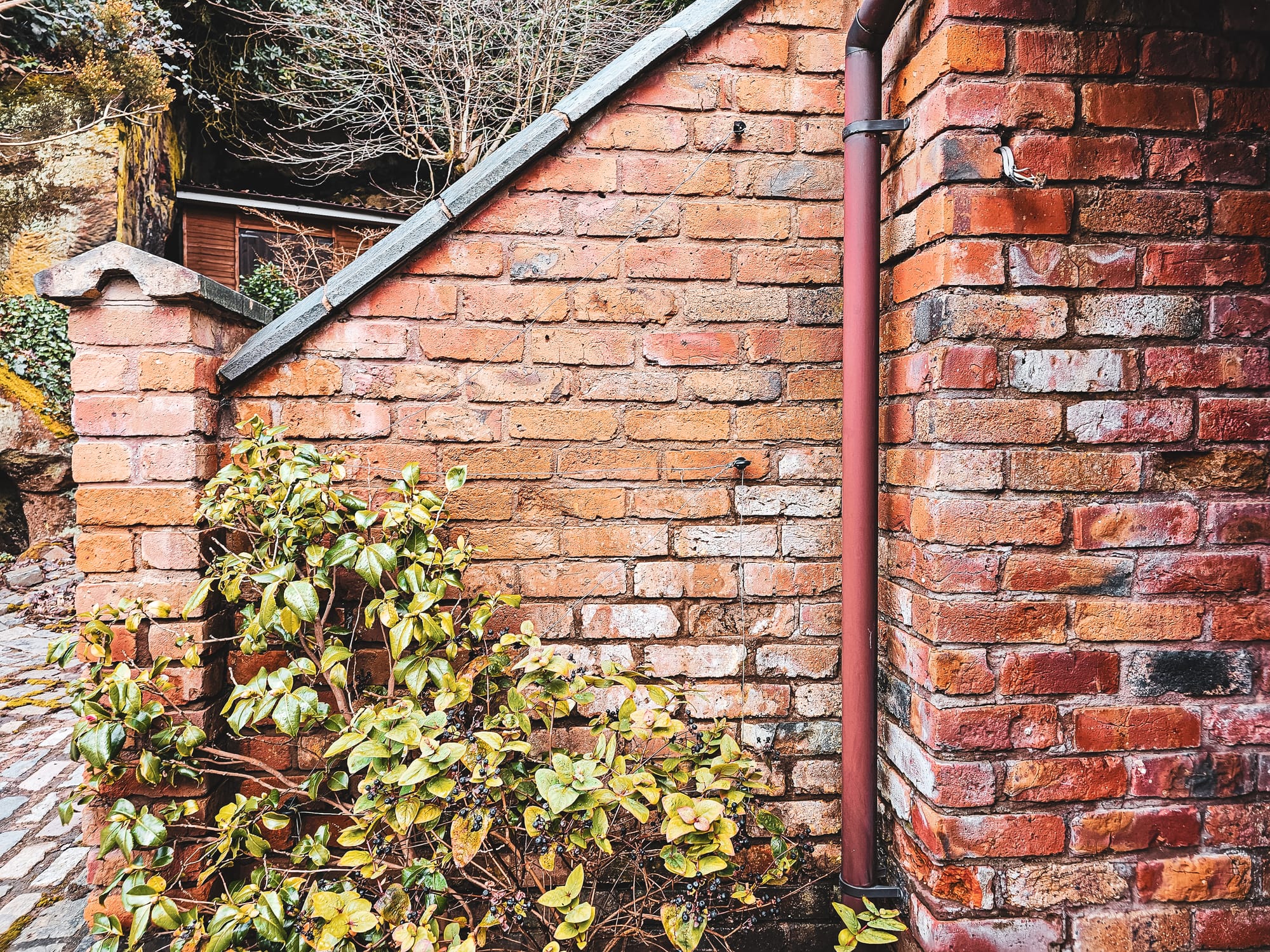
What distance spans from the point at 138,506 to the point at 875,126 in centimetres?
192

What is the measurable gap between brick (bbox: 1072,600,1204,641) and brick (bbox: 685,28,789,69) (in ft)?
4.82

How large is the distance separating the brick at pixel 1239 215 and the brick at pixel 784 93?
33.4 inches

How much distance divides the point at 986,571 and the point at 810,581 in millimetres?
469

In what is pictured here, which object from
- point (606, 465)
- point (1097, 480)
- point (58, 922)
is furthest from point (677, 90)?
point (58, 922)

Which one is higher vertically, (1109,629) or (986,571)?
(986,571)

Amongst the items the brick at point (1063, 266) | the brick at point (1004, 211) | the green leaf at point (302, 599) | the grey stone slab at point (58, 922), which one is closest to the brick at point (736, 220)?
the brick at point (1004, 211)

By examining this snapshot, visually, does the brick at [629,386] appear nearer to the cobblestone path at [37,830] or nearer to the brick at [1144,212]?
the brick at [1144,212]

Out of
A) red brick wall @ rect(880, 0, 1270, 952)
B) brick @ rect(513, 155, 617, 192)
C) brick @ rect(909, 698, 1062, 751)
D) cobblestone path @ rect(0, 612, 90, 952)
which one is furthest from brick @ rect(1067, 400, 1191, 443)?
cobblestone path @ rect(0, 612, 90, 952)

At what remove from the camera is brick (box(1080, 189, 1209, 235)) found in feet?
4.32

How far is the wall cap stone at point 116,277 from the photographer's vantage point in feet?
4.89

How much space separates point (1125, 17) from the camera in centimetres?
130

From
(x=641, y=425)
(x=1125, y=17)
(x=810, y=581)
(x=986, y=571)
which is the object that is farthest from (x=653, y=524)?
(x=1125, y=17)

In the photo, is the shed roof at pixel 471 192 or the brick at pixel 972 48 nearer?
the brick at pixel 972 48

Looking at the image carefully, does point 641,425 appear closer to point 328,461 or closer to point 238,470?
point 328,461
